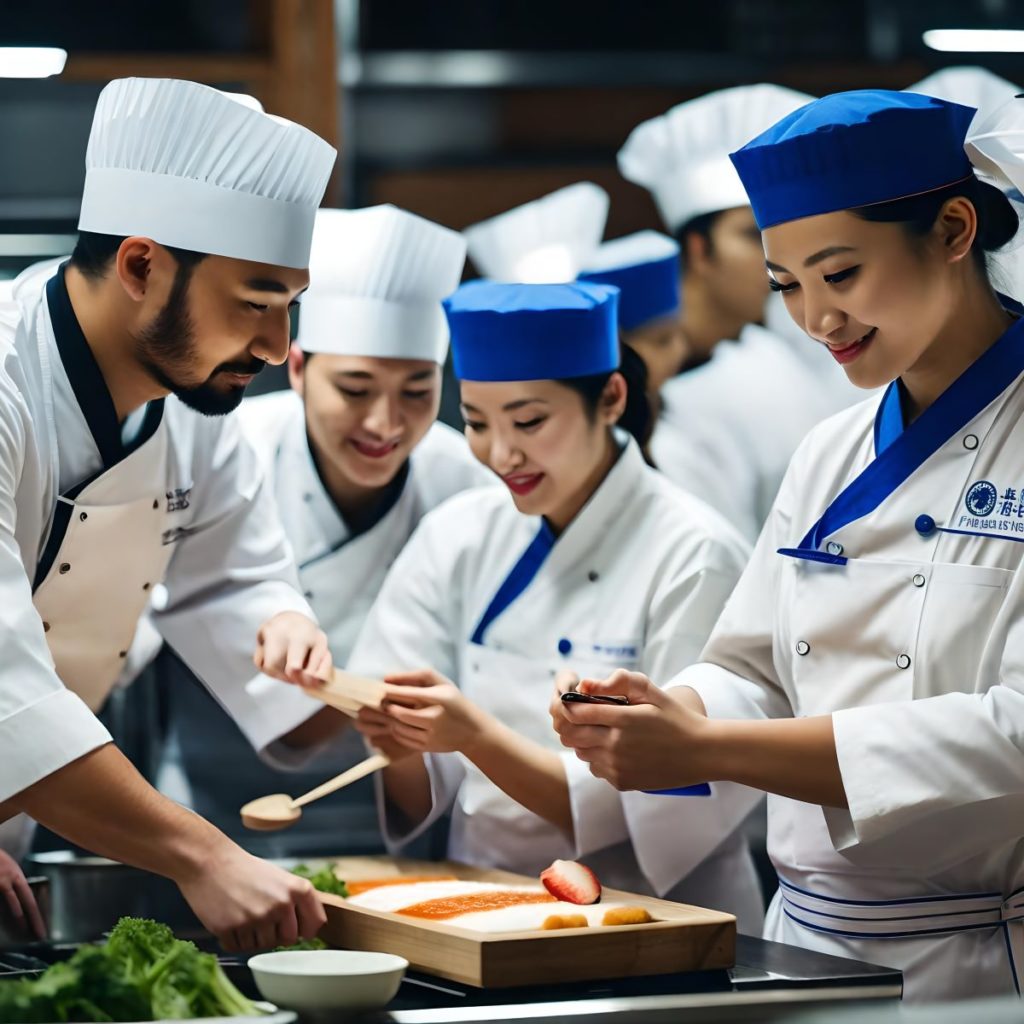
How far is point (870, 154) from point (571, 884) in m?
0.95

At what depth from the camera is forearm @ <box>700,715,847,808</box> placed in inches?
65.5

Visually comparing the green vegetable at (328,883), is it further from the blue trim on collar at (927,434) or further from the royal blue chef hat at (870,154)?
the royal blue chef hat at (870,154)

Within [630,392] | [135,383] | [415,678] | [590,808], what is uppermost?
[135,383]

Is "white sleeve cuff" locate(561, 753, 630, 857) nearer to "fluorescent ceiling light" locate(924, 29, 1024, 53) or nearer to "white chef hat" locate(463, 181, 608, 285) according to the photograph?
"white chef hat" locate(463, 181, 608, 285)

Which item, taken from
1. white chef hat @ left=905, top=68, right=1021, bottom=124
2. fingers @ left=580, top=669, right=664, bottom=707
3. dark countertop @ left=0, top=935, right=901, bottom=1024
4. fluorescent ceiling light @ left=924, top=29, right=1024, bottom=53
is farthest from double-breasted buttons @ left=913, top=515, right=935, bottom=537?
fluorescent ceiling light @ left=924, top=29, right=1024, bottom=53

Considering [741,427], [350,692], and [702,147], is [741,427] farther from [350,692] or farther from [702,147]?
[350,692]

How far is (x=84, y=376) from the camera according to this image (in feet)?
6.51

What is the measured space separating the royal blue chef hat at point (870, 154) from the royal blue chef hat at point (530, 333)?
548 millimetres

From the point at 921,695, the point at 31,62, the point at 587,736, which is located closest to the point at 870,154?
the point at 921,695

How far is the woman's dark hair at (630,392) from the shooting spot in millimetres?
2312

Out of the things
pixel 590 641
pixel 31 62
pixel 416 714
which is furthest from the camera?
pixel 31 62

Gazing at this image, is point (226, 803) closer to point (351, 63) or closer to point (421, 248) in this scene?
point (421, 248)

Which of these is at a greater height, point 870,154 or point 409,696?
point 870,154

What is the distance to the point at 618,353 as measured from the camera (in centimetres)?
238
